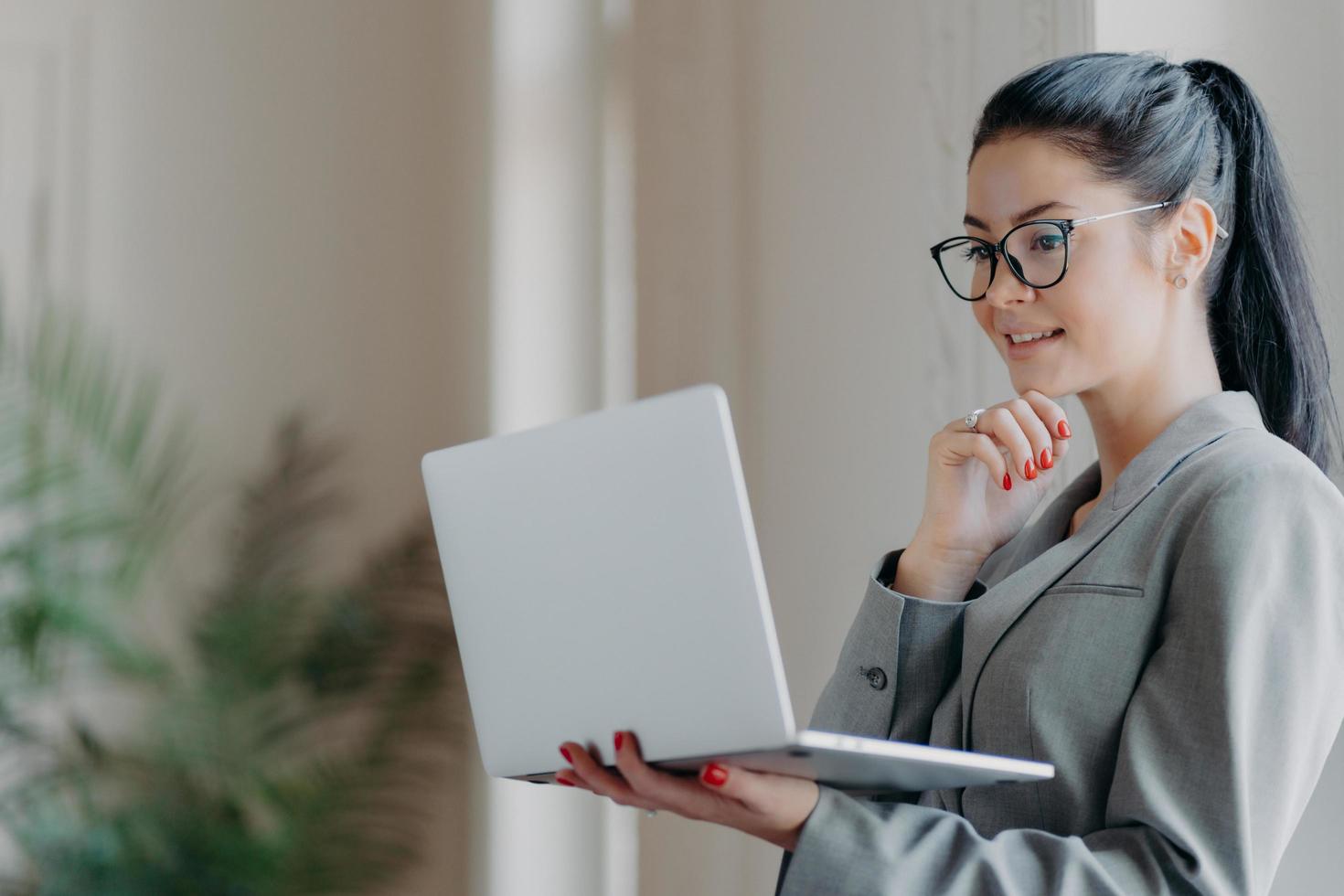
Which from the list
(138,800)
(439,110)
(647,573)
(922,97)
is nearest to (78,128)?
(439,110)

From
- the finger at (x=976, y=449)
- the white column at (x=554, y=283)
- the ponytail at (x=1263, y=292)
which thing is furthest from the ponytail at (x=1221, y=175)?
the white column at (x=554, y=283)

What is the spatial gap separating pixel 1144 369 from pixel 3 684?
205 cm

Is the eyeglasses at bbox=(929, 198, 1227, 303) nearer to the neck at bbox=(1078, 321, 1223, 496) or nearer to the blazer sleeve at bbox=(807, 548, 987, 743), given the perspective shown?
the neck at bbox=(1078, 321, 1223, 496)

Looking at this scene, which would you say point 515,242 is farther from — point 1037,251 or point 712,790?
point 712,790

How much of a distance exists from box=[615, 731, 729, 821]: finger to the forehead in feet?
2.02

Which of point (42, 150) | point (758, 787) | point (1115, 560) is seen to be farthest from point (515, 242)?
point (758, 787)

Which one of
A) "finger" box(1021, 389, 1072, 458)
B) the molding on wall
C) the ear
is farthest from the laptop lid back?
the molding on wall

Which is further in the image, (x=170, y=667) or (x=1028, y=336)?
(x=170, y=667)

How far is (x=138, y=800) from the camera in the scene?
99.8 inches

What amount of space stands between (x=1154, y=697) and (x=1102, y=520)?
0.66 feet

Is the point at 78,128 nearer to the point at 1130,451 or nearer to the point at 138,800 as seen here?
the point at 138,800

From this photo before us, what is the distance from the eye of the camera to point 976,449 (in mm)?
1332

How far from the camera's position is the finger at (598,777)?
1062 millimetres

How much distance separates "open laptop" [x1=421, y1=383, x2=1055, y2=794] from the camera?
0.94 meters
